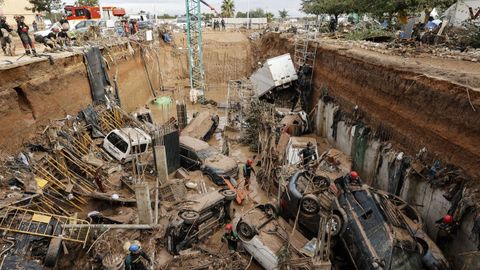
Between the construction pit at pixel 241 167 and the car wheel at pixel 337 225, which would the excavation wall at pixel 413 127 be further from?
the car wheel at pixel 337 225

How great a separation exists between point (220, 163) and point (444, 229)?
771 centimetres

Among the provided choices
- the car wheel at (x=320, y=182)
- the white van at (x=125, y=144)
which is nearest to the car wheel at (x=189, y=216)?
the car wheel at (x=320, y=182)

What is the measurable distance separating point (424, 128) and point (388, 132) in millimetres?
1667

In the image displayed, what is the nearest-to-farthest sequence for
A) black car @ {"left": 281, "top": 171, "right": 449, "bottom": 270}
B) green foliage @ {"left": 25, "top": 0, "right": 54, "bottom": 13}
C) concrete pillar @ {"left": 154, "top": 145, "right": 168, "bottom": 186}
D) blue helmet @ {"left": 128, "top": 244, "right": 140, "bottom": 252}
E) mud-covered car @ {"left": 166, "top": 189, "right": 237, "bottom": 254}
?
black car @ {"left": 281, "top": 171, "right": 449, "bottom": 270}
blue helmet @ {"left": 128, "top": 244, "right": 140, "bottom": 252}
mud-covered car @ {"left": 166, "top": 189, "right": 237, "bottom": 254}
concrete pillar @ {"left": 154, "top": 145, "right": 168, "bottom": 186}
green foliage @ {"left": 25, "top": 0, "right": 54, "bottom": 13}

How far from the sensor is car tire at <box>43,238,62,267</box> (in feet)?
22.3

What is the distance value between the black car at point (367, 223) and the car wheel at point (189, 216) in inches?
101

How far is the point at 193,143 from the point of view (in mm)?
13695

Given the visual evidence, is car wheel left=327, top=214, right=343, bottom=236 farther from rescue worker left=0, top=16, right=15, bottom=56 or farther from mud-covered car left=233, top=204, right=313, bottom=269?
rescue worker left=0, top=16, right=15, bottom=56

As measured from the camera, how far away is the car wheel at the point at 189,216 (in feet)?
26.6

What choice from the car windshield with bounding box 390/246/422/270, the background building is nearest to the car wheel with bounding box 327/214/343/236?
the car windshield with bounding box 390/246/422/270

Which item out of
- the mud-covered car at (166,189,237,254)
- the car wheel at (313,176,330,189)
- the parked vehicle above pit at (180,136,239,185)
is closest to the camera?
the mud-covered car at (166,189,237,254)

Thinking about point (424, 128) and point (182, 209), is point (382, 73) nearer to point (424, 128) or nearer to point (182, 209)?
point (424, 128)

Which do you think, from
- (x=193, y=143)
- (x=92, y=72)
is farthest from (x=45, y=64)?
(x=193, y=143)

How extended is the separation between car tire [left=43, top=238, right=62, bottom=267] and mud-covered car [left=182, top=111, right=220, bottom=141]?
908 cm
